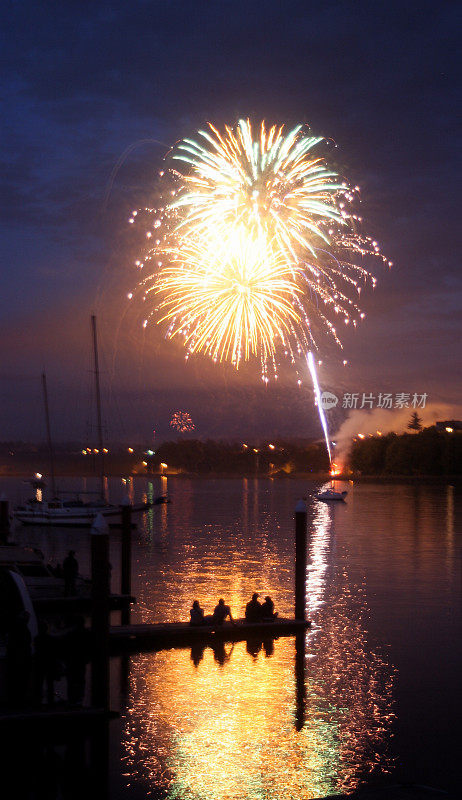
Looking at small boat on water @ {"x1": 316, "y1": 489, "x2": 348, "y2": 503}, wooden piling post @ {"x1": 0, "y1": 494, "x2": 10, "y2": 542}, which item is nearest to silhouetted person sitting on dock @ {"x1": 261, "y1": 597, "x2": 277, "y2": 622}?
wooden piling post @ {"x1": 0, "y1": 494, "x2": 10, "y2": 542}

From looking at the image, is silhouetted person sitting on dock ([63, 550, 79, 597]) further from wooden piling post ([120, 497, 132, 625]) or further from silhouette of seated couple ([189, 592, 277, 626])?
silhouette of seated couple ([189, 592, 277, 626])

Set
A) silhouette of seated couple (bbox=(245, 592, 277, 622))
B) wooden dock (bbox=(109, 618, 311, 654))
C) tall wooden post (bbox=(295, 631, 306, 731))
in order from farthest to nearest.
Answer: silhouette of seated couple (bbox=(245, 592, 277, 622)) → wooden dock (bbox=(109, 618, 311, 654)) → tall wooden post (bbox=(295, 631, 306, 731))

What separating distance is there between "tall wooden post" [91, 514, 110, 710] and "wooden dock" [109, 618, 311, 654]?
6.01 meters

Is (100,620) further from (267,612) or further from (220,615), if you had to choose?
(267,612)

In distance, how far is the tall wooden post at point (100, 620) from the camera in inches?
637

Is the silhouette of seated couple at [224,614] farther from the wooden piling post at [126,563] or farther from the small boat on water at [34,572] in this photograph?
the small boat on water at [34,572]

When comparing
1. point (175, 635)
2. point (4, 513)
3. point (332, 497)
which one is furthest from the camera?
point (332, 497)

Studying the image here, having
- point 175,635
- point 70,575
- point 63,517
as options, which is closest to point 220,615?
point 175,635

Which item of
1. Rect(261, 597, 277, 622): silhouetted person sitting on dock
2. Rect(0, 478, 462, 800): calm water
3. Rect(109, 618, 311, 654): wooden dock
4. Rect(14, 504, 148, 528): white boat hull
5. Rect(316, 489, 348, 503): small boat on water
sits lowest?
Rect(316, 489, 348, 503): small boat on water

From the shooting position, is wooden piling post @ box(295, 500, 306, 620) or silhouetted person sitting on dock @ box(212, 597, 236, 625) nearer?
silhouetted person sitting on dock @ box(212, 597, 236, 625)

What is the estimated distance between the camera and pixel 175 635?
23.0 m

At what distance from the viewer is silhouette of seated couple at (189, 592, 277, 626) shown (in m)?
23.6

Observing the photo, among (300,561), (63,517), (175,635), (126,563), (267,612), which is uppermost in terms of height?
(300,561)

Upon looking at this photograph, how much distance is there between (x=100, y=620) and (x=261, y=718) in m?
4.06
